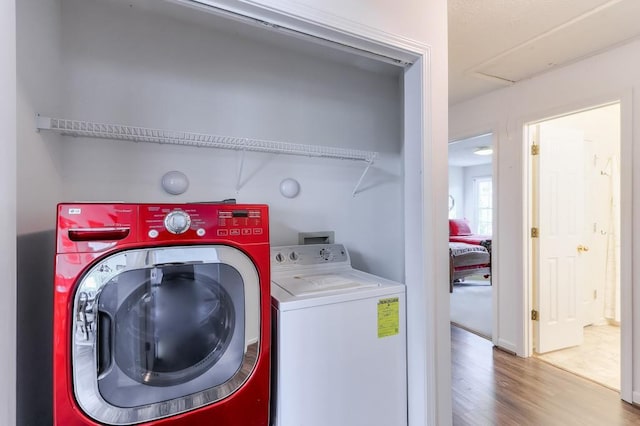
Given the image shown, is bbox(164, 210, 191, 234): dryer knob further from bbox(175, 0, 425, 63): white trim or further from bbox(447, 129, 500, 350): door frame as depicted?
bbox(447, 129, 500, 350): door frame

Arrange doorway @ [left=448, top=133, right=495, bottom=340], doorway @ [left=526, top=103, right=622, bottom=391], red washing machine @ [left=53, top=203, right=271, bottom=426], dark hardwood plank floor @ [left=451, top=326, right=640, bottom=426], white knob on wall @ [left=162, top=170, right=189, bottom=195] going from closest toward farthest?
red washing machine @ [left=53, top=203, right=271, bottom=426] < white knob on wall @ [left=162, top=170, right=189, bottom=195] < dark hardwood plank floor @ [left=451, top=326, right=640, bottom=426] < doorway @ [left=526, top=103, right=622, bottom=391] < doorway @ [left=448, top=133, right=495, bottom=340]

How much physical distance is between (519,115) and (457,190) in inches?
237

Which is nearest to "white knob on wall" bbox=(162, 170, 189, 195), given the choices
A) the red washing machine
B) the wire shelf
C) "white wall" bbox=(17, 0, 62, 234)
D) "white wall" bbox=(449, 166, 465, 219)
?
the wire shelf

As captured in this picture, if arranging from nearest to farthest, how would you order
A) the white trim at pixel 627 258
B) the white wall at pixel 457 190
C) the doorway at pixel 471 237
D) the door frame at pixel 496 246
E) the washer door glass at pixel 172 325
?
the washer door glass at pixel 172 325 → the white trim at pixel 627 258 → the door frame at pixel 496 246 → the doorway at pixel 471 237 → the white wall at pixel 457 190

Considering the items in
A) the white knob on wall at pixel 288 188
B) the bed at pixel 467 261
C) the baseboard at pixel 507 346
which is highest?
the white knob on wall at pixel 288 188

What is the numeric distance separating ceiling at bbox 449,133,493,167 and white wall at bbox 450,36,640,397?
61.1 inches

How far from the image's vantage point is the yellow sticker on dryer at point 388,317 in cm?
144

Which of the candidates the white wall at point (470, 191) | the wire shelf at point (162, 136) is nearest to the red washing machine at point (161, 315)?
the wire shelf at point (162, 136)

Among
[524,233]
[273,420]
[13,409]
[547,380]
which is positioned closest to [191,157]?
[13,409]

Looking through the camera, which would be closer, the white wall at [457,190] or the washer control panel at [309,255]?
the washer control panel at [309,255]

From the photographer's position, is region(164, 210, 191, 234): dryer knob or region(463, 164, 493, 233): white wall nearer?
region(164, 210, 191, 234): dryer knob

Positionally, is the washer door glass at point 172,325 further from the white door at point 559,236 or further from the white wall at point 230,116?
the white door at point 559,236

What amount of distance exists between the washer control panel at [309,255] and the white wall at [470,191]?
7371mm

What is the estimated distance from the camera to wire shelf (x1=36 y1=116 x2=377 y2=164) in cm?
123
